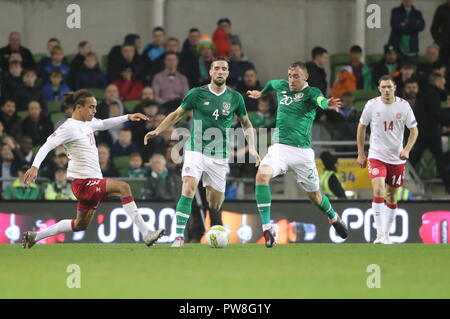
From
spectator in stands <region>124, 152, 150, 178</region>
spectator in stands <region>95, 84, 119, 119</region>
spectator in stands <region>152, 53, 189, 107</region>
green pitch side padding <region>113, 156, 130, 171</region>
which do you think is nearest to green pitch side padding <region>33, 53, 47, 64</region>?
spectator in stands <region>95, 84, 119, 119</region>

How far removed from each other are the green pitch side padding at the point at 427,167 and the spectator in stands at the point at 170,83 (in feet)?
15.1

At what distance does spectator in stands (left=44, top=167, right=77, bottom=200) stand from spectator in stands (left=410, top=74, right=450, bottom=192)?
6.01 metres

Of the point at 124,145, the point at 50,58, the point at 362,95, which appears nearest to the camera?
the point at 124,145

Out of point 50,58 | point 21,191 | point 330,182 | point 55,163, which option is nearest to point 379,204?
point 330,182

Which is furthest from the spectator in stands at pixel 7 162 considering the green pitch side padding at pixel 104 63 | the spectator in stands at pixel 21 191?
the green pitch side padding at pixel 104 63

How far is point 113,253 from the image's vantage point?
44.8 feet

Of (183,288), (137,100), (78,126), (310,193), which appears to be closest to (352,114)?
(137,100)

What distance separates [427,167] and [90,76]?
21.9 feet

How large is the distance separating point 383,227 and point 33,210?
6.01 meters

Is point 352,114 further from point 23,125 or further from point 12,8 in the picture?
point 12,8

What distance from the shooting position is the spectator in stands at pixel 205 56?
2222cm

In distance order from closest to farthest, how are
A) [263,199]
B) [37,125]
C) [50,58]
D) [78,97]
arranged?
[78,97]
[263,199]
[37,125]
[50,58]

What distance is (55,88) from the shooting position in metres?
22.7

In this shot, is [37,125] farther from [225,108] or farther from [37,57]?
[225,108]
